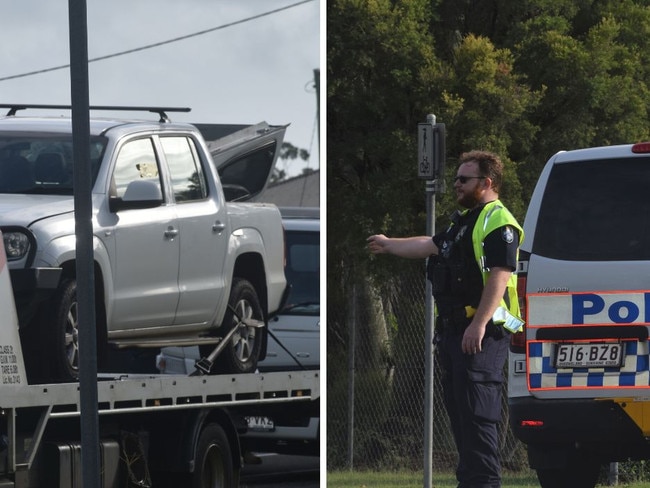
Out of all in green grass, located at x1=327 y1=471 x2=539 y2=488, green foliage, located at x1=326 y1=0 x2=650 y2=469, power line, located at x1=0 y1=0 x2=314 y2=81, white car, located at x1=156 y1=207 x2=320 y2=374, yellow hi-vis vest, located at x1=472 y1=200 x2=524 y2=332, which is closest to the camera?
yellow hi-vis vest, located at x1=472 y1=200 x2=524 y2=332

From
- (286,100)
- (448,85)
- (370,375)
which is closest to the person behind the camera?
(286,100)

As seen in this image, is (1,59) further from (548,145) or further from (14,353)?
(548,145)

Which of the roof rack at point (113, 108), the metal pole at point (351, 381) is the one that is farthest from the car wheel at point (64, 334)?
the metal pole at point (351, 381)

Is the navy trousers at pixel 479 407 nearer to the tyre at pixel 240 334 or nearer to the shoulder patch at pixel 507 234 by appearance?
the shoulder patch at pixel 507 234

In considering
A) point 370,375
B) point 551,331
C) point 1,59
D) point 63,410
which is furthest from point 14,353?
point 370,375

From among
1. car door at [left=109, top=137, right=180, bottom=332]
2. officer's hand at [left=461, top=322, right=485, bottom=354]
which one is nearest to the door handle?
car door at [left=109, top=137, right=180, bottom=332]

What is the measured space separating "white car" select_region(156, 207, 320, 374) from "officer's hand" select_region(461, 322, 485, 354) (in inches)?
125

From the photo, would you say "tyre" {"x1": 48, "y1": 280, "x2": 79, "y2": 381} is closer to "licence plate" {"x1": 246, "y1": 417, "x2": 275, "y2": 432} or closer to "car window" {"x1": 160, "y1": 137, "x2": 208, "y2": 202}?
"car window" {"x1": 160, "y1": 137, "x2": 208, "y2": 202}

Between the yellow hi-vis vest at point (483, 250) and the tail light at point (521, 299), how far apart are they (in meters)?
0.62

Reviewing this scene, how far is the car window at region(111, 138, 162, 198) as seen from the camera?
28.4 feet

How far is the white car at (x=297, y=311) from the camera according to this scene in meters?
9.80

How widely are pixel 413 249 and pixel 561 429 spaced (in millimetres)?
1344

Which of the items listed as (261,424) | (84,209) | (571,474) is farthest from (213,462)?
(84,209)

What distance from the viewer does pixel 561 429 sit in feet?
24.8
